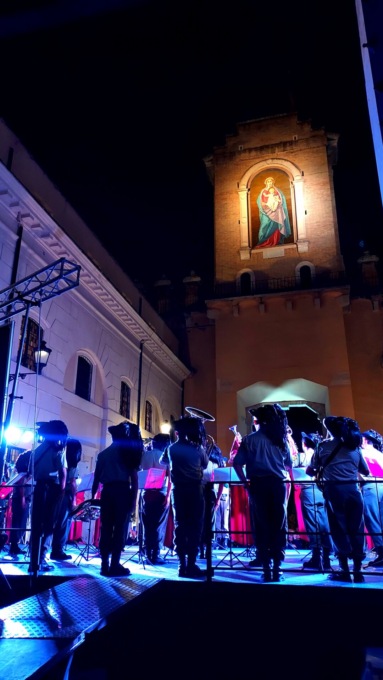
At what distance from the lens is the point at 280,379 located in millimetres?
22859

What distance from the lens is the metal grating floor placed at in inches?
143

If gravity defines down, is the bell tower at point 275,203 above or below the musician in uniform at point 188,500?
above

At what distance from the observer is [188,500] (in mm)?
6859

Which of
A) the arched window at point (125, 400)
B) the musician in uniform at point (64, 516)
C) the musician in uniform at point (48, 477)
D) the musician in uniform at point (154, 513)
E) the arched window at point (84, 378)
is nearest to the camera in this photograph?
the musician in uniform at point (48, 477)

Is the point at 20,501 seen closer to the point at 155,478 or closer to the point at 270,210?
→ the point at 155,478

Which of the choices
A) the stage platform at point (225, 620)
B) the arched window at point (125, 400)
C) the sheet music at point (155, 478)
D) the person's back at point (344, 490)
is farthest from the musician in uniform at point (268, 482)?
the arched window at point (125, 400)

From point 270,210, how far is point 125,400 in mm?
12553

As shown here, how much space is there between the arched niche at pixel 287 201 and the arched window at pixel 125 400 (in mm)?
9232

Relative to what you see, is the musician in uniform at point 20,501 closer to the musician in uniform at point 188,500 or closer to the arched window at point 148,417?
the musician in uniform at point 188,500

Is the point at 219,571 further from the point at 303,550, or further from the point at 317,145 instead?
the point at 317,145

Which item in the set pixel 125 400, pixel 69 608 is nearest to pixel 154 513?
pixel 69 608

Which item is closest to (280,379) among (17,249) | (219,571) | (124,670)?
(17,249)

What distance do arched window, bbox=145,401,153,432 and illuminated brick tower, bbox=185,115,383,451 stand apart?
10.8 ft

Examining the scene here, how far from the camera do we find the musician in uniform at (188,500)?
6.74 m
